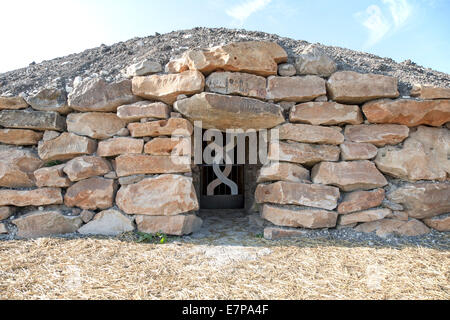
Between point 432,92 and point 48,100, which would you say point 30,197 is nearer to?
point 48,100

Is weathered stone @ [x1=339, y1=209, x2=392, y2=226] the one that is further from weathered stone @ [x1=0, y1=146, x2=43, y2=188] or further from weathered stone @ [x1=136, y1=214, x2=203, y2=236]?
weathered stone @ [x1=0, y1=146, x2=43, y2=188]

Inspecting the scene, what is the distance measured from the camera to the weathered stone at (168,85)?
244 cm

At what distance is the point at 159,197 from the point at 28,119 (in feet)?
5.20

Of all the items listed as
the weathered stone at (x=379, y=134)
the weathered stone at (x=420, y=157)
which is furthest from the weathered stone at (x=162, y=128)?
the weathered stone at (x=420, y=157)

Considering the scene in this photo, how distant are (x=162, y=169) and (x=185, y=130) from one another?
0.46 m

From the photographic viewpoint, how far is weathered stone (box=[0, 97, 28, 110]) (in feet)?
8.33

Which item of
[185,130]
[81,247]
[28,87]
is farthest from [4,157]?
[185,130]

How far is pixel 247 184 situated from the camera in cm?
371

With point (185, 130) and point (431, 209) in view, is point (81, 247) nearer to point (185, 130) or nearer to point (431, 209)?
point (185, 130)

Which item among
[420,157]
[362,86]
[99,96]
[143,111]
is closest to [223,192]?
[143,111]

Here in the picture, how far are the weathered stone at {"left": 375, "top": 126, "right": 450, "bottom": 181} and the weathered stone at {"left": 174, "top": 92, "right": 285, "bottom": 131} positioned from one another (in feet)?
3.86

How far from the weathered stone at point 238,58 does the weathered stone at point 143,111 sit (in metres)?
0.44

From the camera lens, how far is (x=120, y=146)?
253 centimetres

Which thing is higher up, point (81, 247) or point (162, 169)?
point (162, 169)
